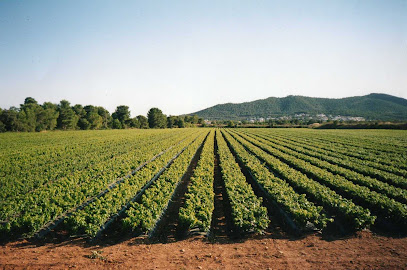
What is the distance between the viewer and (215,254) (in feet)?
22.4

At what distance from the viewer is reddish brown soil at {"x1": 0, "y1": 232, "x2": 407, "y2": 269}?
6.25 m

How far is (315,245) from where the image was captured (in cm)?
741

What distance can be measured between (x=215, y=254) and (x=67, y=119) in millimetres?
96034

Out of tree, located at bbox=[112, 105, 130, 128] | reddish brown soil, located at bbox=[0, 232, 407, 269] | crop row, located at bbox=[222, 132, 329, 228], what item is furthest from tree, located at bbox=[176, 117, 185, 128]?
Result: reddish brown soil, located at bbox=[0, 232, 407, 269]

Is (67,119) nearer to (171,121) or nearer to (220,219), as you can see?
(171,121)

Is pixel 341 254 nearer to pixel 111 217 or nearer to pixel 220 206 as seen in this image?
pixel 220 206

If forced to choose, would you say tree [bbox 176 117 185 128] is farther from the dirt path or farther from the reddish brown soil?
the reddish brown soil

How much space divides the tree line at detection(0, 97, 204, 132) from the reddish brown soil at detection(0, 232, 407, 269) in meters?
77.6

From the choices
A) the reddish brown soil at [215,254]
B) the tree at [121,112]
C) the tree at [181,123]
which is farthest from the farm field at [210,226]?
the tree at [181,123]

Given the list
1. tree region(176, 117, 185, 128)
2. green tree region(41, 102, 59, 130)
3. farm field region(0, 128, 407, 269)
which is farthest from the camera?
tree region(176, 117, 185, 128)

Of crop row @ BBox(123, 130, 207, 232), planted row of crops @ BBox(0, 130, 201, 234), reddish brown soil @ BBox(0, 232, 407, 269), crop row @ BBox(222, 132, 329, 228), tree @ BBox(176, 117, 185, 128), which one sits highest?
tree @ BBox(176, 117, 185, 128)

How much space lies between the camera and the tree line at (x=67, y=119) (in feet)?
211

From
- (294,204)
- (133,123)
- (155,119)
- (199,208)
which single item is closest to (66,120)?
(133,123)

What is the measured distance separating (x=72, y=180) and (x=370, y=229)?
51.5 feet
